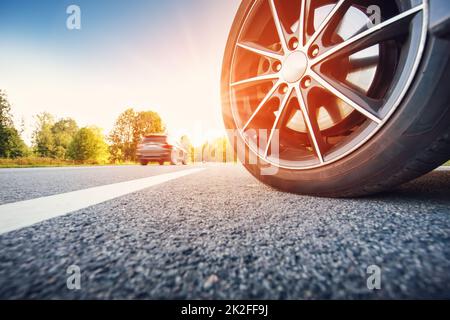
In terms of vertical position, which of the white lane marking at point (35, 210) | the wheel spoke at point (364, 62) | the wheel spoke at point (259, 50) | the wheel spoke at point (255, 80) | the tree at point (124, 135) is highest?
the tree at point (124, 135)

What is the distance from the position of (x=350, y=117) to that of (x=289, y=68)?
1.88ft

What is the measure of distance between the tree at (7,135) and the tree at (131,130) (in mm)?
13257

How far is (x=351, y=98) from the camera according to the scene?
1.29m

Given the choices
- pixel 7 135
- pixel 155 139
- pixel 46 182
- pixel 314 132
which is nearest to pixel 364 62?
pixel 314 132

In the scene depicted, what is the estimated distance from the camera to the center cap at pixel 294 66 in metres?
1.49

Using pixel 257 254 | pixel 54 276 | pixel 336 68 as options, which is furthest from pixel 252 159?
pixel 54 276

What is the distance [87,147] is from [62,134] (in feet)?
73.0

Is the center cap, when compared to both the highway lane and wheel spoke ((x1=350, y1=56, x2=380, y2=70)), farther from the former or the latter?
the highway lane

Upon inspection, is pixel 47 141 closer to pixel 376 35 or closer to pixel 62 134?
pixel 62 134

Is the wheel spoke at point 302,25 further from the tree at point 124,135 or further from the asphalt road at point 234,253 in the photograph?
the tree at point 124,135

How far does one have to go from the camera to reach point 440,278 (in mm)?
512

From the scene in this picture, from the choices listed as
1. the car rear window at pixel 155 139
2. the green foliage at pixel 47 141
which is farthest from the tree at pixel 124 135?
the car rear window at pixel 155 139

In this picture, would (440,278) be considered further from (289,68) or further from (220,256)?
(289,68)
